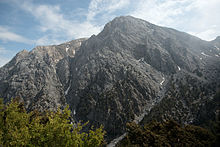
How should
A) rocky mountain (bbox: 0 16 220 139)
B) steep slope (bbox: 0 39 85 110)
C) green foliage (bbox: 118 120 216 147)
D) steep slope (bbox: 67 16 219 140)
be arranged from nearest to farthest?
green foliage (bbox: 118 120 216 147)
rocky mountain (bbox: 0 16 220 139)
steep slope (bbox: 67 16 219 140)
steep slope (bbox: 0 39 85 110)

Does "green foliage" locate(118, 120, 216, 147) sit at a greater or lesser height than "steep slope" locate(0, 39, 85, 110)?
lesser

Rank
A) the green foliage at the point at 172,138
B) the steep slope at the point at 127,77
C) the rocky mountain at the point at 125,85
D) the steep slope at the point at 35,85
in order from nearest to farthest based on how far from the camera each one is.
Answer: the green foliage at the point at 172,138, the rocky mountain at the point at 125,85, the steep slope at the point at 127,77, the steep slope at the point at 35,85

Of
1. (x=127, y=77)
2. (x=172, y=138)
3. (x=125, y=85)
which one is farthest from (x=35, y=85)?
(x=172, y=138)

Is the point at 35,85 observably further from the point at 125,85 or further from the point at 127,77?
the point at 127,77

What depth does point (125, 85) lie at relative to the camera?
139500 millimetres

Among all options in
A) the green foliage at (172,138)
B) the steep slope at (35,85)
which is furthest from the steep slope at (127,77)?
the green foliage at (172,138)

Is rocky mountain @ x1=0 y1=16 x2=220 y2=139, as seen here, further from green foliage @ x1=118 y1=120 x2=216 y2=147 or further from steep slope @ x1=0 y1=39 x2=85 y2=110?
green foliage @ x1=118 y1=120 x2=216 y2=147

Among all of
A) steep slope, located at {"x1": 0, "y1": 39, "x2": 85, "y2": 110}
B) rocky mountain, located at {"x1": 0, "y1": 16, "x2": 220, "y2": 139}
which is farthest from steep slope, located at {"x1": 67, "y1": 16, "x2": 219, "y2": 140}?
steep slope, located at {"x1": 0, "y1": 39, "x2": 85, "y2": 110}

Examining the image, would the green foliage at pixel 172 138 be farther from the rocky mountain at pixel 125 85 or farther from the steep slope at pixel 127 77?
the steep slope at pixel 127 77

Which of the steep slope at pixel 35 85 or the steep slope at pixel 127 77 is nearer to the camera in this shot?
the steep slope at pixel 127 77

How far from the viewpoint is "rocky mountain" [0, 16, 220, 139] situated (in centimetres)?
11344

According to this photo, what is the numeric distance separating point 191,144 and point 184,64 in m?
163

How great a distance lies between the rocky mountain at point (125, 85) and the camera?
113 metres

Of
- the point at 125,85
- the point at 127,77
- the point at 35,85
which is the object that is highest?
the point at 35,85
